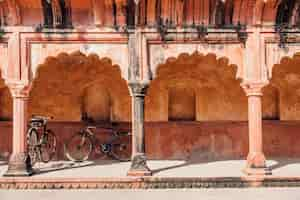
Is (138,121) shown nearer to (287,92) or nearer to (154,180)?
(154,180)

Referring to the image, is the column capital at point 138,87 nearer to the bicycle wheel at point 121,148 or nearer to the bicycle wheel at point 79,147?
the bicycle wheel at point 121,148

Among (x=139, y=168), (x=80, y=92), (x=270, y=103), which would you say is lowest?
(x=139, y=168)

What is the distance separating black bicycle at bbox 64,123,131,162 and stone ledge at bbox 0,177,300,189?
280 cm

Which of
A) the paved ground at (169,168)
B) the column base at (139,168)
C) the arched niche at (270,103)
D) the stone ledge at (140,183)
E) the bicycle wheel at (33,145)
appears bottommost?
the stone ledge at (140,183)

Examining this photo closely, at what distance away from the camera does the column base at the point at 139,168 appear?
8969 millimetres

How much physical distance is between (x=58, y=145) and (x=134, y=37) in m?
4.32

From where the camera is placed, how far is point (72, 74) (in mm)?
11938

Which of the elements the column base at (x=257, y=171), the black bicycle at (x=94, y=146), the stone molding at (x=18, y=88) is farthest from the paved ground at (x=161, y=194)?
the black bicycle at (x=94, y=146)

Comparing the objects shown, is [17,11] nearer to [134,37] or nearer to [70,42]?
[70,42]

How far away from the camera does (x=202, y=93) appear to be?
12.3 metres

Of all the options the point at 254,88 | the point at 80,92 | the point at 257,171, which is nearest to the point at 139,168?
the point at 257,171

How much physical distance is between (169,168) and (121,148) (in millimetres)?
2124

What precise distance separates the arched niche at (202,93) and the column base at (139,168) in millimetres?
3026

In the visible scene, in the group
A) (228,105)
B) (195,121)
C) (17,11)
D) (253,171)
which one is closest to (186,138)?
(195,121)
